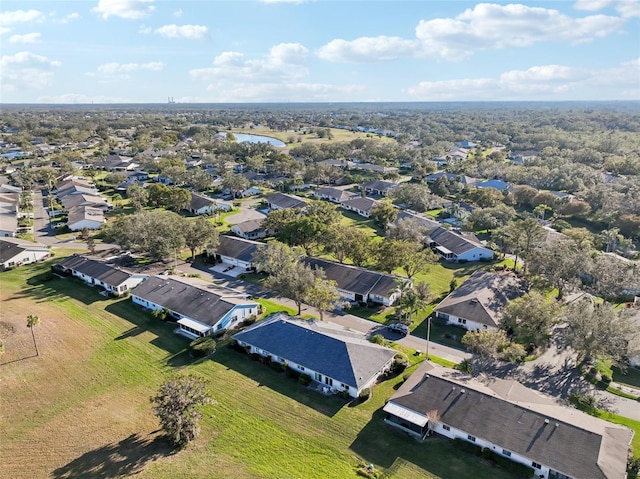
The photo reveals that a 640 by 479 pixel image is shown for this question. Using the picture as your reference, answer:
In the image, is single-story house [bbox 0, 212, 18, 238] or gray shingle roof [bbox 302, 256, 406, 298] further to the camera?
single-story house [bbox 0, 212, 18, 238]

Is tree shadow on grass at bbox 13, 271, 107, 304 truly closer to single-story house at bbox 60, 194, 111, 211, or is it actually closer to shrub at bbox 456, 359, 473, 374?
single-story house at bbox 60, 194, 111, 211

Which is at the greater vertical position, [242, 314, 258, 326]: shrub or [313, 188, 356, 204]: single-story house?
[313, 188, 356, 204]: single-story house

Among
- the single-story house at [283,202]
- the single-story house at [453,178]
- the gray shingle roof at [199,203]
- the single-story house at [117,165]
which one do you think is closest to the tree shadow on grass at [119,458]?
the single-story house at [283,202]

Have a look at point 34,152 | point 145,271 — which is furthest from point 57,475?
point 34,152

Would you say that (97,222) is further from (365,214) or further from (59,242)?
(365,214)

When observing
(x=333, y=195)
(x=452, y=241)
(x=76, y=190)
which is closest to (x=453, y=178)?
(x=333, y=195)

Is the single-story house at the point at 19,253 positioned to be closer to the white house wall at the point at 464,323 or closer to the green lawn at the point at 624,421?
the white house wall at the point at 464,323

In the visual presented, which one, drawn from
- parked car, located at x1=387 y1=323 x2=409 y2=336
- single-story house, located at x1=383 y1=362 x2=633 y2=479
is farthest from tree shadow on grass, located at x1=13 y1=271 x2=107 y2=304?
single-story house, located at x1=383 y1=362 x2=633 y2=479
